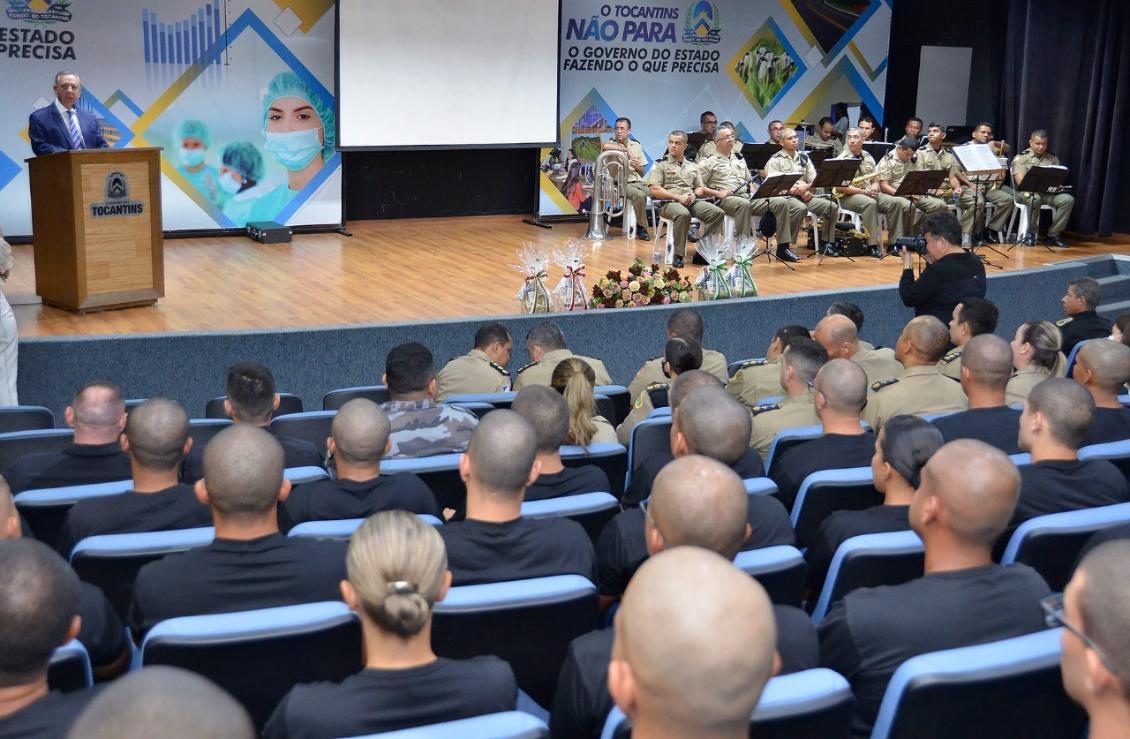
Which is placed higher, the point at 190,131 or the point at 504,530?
the point at 190,131

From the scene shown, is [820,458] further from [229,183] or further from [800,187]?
[229,183]

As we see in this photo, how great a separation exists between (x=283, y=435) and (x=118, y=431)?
0.64 m

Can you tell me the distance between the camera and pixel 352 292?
28.3 feet

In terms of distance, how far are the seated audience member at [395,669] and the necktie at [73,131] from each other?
21.5ft

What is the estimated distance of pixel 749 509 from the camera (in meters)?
2.99

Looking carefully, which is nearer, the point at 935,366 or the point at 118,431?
the point at 118,431

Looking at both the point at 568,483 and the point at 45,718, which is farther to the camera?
the point at 568,483

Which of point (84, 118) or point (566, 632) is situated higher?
point (84, 118)

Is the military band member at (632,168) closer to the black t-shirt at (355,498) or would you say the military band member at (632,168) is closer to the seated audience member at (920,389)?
the seated audience member at (920,389)

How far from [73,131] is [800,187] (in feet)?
20.4

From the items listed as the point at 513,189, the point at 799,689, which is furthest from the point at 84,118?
the point at 799,689

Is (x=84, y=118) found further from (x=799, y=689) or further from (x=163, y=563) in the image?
(x=799, y=689)

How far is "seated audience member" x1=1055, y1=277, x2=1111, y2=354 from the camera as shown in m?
5.96

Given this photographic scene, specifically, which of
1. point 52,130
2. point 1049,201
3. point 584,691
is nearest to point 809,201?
point 1049,201
